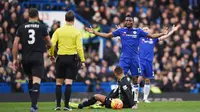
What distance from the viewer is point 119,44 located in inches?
1139

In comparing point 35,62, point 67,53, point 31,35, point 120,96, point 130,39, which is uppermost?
point 130,39

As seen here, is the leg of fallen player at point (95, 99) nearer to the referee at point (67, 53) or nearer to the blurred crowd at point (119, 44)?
the referee at point (67, 53)

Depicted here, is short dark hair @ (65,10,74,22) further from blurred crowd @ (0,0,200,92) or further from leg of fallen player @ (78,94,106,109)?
blurred crowd @ (0,0,200,92)

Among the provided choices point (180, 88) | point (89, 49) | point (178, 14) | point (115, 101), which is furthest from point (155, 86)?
point (115, 101)

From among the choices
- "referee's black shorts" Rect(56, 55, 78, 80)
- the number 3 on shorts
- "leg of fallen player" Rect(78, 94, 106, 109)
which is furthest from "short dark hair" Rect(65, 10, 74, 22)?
"leg of fallen player" Rect(78, 94, 106, 109)

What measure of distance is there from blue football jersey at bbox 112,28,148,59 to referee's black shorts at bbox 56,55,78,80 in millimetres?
2708

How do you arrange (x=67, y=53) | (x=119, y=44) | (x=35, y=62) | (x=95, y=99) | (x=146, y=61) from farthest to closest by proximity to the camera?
(x=119, y=44) → (x=146, y=61) → (x=95, y=99) → (x=67, y=53) → (x=35, y=62)

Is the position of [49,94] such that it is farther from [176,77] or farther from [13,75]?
[176,77]

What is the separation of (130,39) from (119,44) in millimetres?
10016

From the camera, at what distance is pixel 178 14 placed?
3117 cm

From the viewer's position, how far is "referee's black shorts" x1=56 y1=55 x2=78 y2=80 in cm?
1639

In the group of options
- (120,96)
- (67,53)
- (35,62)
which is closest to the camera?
(35,62)

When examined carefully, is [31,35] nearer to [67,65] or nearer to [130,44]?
[67,65]

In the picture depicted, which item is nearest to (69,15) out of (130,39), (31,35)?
(31,35)
